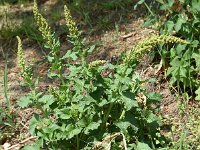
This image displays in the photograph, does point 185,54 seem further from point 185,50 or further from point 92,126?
point 92,126

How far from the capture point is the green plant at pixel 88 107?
8.58ft

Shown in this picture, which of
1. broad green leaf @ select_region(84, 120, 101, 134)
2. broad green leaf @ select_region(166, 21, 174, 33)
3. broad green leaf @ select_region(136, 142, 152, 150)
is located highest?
broad green leaf @ select_region(166, 21, 174, 33)

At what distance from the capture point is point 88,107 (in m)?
2.72

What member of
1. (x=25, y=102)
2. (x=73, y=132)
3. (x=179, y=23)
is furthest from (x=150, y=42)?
(x=179, y=23)

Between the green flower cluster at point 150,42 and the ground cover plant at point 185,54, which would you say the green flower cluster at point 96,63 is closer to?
the green flower cluster at point 150,42

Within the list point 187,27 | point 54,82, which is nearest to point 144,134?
point 187,27

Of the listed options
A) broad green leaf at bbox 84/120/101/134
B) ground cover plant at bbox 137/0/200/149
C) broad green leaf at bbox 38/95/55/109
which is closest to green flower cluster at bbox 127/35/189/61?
broad green leaf at bbox 84/120/101/134

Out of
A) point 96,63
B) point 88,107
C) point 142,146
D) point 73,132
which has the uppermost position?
point 96,63

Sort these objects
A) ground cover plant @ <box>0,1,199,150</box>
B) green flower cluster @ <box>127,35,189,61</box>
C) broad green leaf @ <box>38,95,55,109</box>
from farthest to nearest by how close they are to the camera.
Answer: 1. broad green leaf @ <box>38,95,55,109</box>
2. ground cover plant @ <box>0,1,199,150</box>
3. green flower cluster @ <box>127,35,189,61</box>

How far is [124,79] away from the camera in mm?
2539

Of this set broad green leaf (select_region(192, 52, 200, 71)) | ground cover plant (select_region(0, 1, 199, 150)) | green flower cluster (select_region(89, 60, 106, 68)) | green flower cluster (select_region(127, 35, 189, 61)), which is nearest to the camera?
green flower cluster (select_region(127, 35, 189, 61))

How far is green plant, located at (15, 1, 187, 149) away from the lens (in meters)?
2.62

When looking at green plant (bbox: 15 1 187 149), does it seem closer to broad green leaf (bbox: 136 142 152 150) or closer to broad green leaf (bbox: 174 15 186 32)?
broad green leaf (bbox: 136 142 152 150)

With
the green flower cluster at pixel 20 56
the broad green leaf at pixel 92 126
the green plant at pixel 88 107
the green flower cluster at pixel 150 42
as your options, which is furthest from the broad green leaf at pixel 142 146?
the green flower cluster at pixel 20 56
